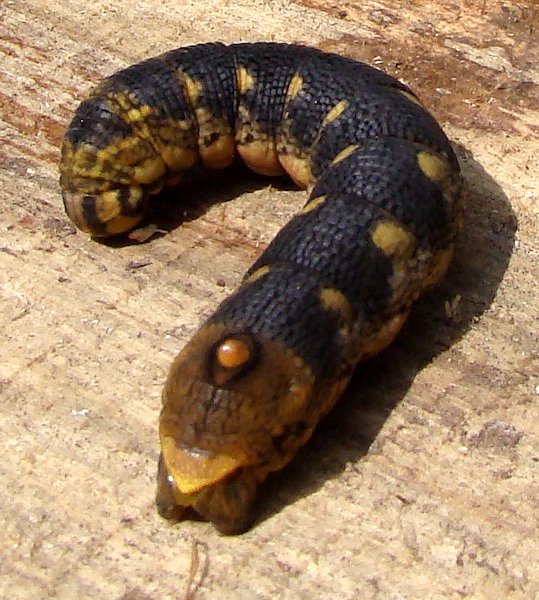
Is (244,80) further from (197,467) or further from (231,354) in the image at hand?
(197,467)

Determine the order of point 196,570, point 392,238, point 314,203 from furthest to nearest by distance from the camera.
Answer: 1. point 314,203
2. point 392,238
3. point 196,570

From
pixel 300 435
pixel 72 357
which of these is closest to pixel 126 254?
pixel 72 357

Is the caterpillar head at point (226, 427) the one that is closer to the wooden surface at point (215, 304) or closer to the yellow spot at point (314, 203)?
the wooden surface at point (215, 304)

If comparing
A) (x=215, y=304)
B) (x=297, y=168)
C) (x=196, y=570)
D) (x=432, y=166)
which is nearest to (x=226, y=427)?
(x=196, y=570)

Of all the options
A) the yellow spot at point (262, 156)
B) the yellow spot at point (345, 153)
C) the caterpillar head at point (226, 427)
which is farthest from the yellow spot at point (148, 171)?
the caterpillar head at point (226, 427)

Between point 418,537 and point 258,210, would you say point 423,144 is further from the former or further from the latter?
point 418,537

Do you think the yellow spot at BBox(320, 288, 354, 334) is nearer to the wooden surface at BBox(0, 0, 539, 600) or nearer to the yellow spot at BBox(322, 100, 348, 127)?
the wooden surface at BBox(0, 0, 539, 600)
